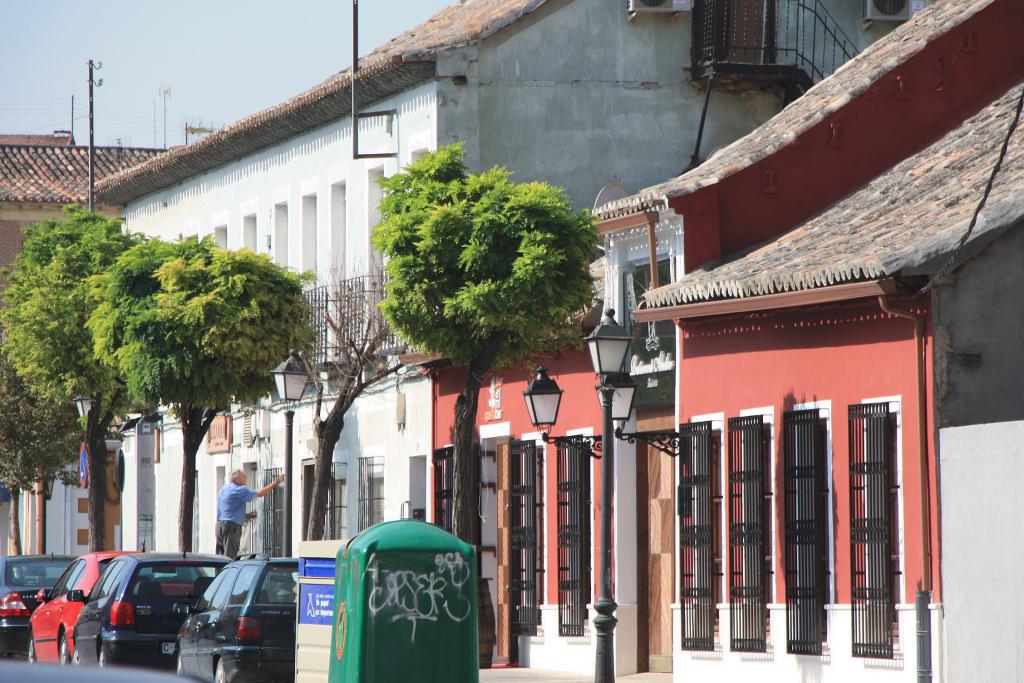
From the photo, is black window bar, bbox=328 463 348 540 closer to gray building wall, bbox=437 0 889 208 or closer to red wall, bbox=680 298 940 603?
gray building wall, bbox=437 0 889 208

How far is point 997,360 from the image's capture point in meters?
16.3

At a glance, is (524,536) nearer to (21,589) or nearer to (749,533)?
(749,533)

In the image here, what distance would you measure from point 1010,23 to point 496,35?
27.6 ft

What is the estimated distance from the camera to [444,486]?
2697cm

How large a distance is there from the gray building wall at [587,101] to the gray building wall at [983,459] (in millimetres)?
11610

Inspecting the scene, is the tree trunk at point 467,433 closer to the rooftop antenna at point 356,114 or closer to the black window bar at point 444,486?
the black window bar at point 444,486

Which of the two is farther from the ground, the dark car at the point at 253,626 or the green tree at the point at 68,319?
the green tree at the point at 68,319

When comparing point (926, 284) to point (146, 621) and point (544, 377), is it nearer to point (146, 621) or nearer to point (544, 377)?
point (544, 377)

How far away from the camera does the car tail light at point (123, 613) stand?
20078mm

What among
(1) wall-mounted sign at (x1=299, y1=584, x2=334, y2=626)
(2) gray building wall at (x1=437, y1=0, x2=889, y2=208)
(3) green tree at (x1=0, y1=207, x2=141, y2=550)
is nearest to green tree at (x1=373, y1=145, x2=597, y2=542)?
(1) wall-mounted sign at (x1=299, y1=584, x2=334, y2=626)

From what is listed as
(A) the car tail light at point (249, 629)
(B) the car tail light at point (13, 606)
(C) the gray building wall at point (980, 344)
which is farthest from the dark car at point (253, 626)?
(B) the car tail light at point (13, 606)

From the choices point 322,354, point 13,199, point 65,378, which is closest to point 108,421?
point 65,378

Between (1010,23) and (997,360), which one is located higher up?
(1010,23)

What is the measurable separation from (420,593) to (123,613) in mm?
8014
